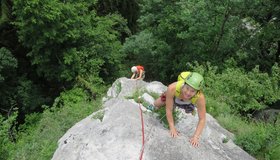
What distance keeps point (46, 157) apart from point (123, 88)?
344 cm

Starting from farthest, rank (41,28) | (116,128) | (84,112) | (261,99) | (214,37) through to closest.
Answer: (214,37) → (41,28) → (261,99) → (84,112) → (116,128)

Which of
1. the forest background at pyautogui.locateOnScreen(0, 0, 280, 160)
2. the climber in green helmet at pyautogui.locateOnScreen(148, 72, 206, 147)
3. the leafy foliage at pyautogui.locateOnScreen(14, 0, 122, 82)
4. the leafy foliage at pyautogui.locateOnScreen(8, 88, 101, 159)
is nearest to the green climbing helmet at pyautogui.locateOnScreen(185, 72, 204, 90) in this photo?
the climber in green helmet at pyautogui.locateOnScreen(148, 72, 206, 147)

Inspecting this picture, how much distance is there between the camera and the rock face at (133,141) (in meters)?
4.90

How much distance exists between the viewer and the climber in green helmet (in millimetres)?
4590

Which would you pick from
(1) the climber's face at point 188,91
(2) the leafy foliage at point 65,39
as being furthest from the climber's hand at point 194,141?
(2) the leafy foliage at point 65,39

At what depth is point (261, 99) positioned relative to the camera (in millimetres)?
13367

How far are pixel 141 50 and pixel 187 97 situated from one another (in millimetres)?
12772

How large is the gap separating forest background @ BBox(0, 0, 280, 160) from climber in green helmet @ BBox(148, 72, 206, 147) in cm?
672

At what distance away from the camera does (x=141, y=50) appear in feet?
57.2

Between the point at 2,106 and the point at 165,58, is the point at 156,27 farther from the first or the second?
the point at 2,106

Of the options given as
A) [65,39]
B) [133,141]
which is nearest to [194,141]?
[133,141]

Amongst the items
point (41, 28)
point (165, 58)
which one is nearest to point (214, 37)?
point (165, 58)

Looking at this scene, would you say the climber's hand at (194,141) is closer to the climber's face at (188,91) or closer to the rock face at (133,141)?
the rock face at (133,141)

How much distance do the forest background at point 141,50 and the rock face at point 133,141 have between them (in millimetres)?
5998
